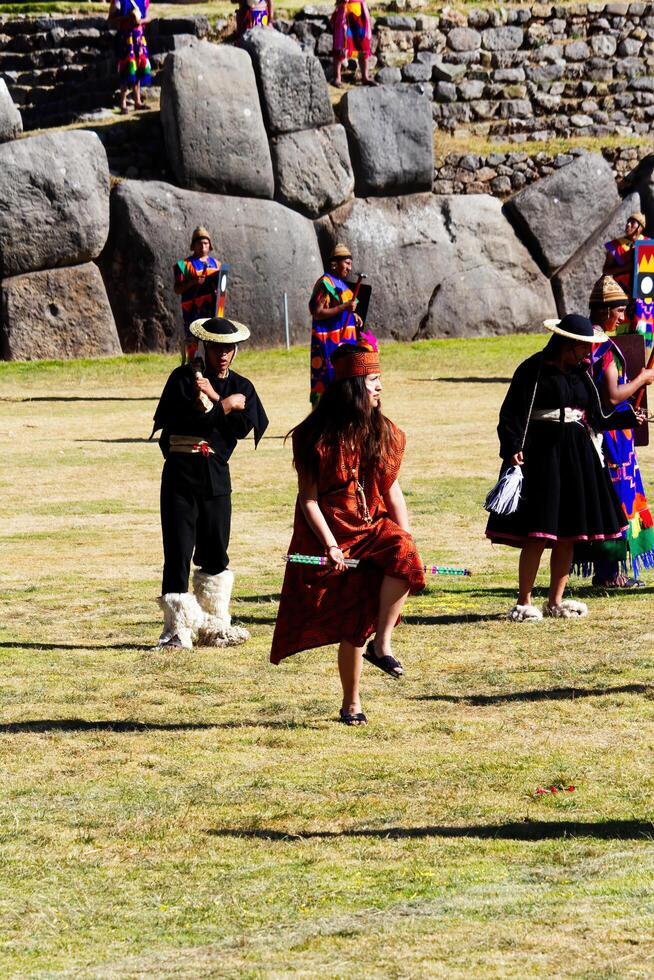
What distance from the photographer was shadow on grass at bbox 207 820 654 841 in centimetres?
531

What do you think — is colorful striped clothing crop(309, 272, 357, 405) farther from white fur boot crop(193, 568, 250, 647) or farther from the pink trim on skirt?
white fur boot crop(193, 568, 250, 647)

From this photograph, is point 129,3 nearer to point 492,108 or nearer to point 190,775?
point 492,108

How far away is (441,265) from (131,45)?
585cm

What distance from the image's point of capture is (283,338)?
2520 centimetres

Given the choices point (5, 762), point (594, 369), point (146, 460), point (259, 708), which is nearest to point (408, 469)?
point (146, 460)

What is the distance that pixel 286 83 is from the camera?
83.5 feet

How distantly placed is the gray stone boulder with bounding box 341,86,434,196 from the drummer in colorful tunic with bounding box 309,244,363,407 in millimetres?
11592

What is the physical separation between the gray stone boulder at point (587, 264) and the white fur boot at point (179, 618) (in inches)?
792

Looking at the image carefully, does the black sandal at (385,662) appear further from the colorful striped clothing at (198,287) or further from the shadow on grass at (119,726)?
the colorful striped clothing at (198,287)

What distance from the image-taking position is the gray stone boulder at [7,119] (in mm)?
23000

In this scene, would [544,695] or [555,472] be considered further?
[555,472]

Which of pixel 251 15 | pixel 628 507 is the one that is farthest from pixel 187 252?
pixel 628 507

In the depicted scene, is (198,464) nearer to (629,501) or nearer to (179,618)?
(179,618)

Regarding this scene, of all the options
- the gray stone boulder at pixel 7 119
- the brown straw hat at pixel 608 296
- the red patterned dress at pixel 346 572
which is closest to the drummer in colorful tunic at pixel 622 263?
the brown straw hat at pixel 608 296
